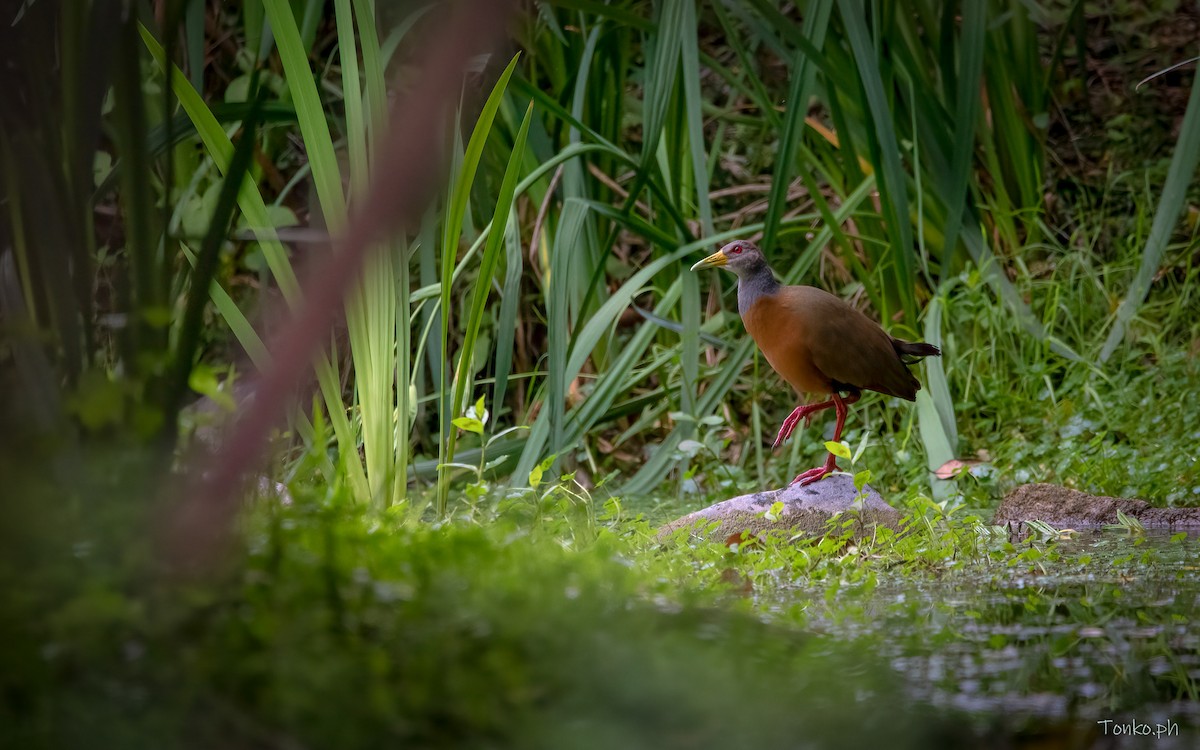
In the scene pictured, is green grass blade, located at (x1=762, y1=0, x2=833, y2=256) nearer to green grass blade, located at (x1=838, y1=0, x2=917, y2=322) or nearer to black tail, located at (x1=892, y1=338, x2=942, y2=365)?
green grass blade, located at (x1=838, y1=0, x2=917, y2=322)

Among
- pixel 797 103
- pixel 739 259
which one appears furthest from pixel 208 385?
pixel 797 103

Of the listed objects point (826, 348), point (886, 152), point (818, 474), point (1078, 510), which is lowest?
point (1078, 510)

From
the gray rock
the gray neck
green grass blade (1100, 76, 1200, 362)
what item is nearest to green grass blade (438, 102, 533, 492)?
the gray rock

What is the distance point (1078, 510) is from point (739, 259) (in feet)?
5.04

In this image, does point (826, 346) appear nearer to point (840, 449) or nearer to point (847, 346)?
point (847, 346)

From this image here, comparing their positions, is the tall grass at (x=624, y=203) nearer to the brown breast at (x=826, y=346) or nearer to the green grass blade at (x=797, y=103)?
the green grass blade at (x=797, y=103)

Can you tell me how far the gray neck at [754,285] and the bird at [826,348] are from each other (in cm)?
4

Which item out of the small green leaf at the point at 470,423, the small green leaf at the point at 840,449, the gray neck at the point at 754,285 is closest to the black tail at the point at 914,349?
the gray neck at the point at 754,285

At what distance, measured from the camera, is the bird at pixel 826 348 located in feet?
14.5

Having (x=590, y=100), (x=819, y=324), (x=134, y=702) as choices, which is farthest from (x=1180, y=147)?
(x=134, y=702)

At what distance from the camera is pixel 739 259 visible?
5.01 m

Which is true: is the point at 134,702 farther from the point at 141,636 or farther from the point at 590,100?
the point at 590,100

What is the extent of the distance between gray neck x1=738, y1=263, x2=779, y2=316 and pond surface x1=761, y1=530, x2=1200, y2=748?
1548 mm

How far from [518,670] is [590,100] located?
4.76m
